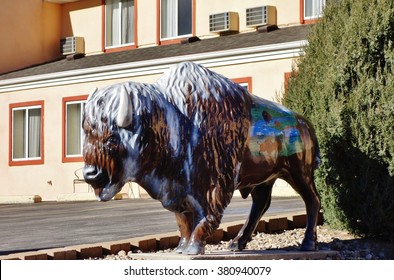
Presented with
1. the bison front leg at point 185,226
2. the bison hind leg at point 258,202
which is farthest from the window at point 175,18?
the bison front leg at point 185,226

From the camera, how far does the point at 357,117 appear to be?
9695mm

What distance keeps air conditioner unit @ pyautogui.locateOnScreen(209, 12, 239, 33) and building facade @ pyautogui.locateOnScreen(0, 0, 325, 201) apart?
3 cm

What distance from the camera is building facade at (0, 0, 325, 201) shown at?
21719 millimetres

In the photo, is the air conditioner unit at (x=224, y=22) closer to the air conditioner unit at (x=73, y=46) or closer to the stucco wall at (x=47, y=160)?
the stucco wall at (x=47, y=160)

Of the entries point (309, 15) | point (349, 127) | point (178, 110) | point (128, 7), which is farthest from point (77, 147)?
point (178, 110)

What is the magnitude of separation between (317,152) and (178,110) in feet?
5.90

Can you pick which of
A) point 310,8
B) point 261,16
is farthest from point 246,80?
point 310,8

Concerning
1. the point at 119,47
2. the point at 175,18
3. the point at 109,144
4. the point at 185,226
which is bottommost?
the point at 185,226

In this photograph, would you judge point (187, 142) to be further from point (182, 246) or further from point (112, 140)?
point (182, 246)

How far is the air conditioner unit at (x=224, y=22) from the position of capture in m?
24.1

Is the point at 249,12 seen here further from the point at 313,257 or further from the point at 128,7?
the point at 313,257

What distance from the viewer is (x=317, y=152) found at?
850 cm

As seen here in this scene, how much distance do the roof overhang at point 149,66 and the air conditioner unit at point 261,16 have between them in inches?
93.0

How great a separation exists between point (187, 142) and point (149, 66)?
15925 mm
